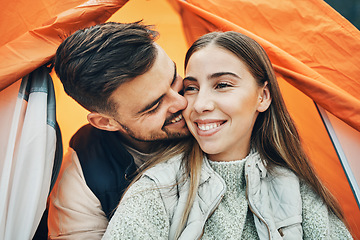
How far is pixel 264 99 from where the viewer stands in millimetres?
Answer: 1166

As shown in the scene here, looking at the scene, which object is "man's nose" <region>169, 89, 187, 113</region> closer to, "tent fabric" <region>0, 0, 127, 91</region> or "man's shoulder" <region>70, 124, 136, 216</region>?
"man's shoulder" <region>70, 124, 136, 216</region>

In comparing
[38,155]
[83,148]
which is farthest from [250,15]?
[38,155]

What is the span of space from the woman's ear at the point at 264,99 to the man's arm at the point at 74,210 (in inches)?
26.8

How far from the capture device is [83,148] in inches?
51.9

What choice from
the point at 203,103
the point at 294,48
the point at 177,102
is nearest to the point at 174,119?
the point at 177,102

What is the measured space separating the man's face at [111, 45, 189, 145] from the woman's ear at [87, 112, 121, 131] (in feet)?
0.08

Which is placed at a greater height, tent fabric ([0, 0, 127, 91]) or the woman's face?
tent fabric ([0, 0, 127, 91])

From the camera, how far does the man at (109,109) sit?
108 cm

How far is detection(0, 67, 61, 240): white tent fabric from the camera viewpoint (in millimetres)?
1051

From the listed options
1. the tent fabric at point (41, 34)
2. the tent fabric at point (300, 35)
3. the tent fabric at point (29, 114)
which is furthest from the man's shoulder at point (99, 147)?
the tent fabric at point (300, 35)

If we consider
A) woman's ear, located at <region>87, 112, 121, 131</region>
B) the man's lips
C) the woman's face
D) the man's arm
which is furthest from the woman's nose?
the man's arm

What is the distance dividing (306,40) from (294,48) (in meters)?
0.06

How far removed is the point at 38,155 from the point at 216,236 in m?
0.64

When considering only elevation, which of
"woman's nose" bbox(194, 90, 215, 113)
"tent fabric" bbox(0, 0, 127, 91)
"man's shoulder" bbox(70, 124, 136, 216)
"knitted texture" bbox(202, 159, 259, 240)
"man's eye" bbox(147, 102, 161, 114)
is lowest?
"knitted texture" bbox(202, 159, 259, 240)
